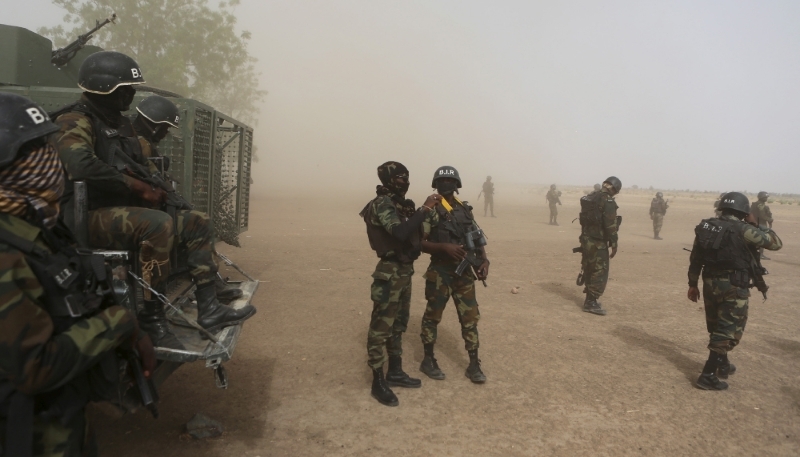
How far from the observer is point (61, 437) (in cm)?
175

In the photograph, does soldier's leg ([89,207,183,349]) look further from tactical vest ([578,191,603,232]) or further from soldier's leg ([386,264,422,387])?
tactical vest ([578,191,603,232])

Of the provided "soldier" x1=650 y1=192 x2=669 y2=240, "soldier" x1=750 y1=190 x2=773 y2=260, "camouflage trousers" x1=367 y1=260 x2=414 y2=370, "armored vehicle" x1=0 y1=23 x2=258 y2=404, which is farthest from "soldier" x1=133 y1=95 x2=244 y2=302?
"soldier" x1=650 y1=192 x2=669 y2=240

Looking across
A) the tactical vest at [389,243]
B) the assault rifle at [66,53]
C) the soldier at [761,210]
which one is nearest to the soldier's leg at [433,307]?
the tactical vest at [389,243]

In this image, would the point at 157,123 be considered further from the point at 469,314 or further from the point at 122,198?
the point at 469,314

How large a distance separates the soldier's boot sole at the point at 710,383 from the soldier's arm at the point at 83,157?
4856mm

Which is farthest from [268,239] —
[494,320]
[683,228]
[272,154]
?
[272,154]

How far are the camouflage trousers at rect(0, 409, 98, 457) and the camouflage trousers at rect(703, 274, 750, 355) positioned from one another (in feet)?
15.9

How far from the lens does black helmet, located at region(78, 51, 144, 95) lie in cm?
291

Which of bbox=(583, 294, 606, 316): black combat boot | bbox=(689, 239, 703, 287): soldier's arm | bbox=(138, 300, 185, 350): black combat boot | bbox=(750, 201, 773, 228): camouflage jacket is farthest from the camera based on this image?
bbox=(750, 201, 773, 228): camouflage jacket

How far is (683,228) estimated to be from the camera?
2269 centimetres

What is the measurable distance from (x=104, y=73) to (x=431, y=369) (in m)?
3.46

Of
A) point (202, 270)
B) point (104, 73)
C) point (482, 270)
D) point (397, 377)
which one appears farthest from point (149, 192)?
point (482, 270)

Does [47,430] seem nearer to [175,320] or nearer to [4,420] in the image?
[4,420]

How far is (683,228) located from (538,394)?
21166mm
